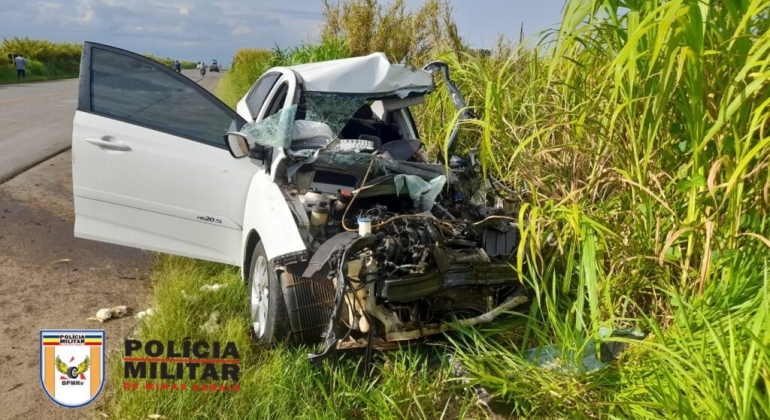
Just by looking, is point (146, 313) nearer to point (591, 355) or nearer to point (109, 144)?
point (109, 144)

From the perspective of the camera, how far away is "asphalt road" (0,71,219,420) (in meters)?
3.03

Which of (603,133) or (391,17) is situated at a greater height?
(391,17)

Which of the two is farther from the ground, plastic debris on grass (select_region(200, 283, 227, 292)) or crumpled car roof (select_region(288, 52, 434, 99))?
crumpled car roof (select_region(288, 52, 434, 99))

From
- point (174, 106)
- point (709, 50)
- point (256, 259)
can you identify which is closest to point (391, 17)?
point (174, 106)

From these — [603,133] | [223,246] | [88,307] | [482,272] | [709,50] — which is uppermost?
[709,50]

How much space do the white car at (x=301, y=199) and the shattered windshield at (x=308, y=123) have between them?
1 cm

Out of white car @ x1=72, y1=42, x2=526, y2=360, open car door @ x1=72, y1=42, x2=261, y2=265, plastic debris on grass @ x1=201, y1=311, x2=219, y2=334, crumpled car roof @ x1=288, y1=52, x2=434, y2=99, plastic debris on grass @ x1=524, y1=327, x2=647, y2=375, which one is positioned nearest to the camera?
plastic debris on grass @ x1=524, y1=327, x2=647, y2=375

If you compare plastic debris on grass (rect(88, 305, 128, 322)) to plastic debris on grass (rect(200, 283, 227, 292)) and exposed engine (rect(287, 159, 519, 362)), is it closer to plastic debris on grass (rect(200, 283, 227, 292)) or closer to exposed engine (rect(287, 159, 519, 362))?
plastic debris on grass (rect(200, 283, 227, 292))

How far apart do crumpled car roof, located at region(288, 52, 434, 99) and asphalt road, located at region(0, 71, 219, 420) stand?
2.13m

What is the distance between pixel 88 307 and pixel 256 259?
1.41 m

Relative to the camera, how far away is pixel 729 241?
2.59m

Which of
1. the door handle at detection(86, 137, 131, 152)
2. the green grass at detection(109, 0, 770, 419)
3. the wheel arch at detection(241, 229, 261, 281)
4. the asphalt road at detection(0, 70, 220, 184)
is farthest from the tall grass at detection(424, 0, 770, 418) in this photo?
the asphalt road at detection(0, 70, 220, 184)

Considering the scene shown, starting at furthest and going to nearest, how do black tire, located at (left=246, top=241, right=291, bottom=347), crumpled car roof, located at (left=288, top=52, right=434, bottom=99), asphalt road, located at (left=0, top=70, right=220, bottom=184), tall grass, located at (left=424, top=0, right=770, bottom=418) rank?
asphalt road, located at (left=0, top=70, right=220, bottom=184) < crumpled car roof, located at (left=288, top=52, right=434, bottom=99) < black tire, located at (left=246, top=241, right=291, bottom=347) < tall grass, located at (left=424, top=0, right=770, bottom=418)

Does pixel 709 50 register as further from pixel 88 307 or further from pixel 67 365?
pixel 88 307
